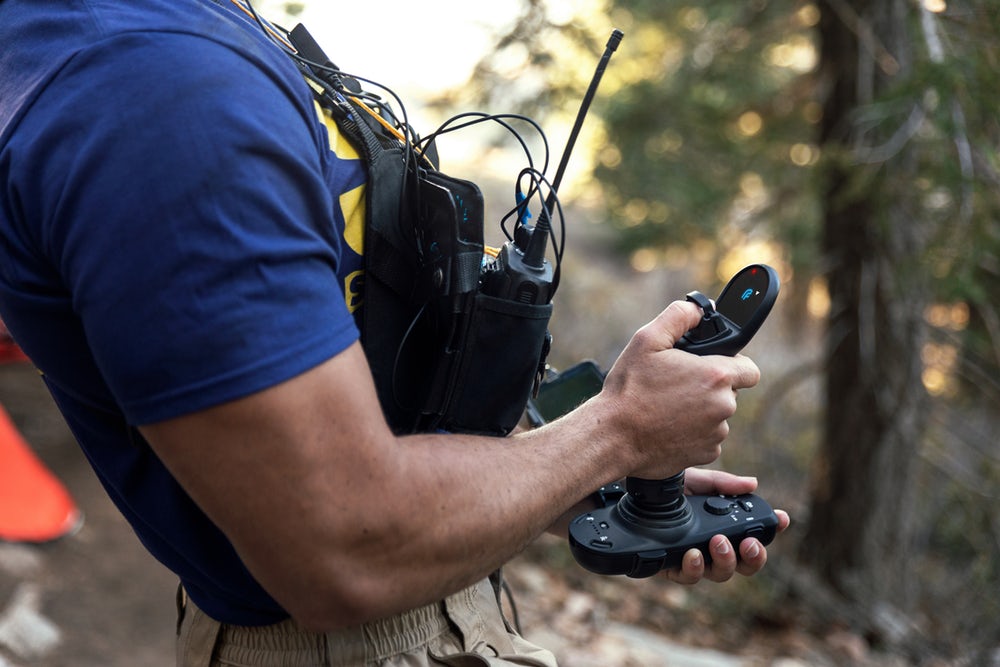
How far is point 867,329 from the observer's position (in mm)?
5137

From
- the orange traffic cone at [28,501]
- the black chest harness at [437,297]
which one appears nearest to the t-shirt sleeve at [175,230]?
the black chest harness at [437,297]

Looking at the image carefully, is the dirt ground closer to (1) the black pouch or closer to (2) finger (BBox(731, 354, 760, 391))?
(1) the black pouch

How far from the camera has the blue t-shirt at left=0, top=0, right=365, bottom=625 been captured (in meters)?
0.99

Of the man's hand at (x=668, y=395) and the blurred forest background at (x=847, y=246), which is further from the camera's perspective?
the blurred forest background at (x=847, y=246)

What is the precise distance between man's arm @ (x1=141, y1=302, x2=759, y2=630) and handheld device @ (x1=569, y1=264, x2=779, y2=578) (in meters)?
0.06

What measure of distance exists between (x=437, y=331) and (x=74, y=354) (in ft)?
1.76

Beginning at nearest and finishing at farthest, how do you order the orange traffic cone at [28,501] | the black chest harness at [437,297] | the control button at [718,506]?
the black chest harness at [437,297]
the control button at [718,506]
the orange traffic cone at [28,501]

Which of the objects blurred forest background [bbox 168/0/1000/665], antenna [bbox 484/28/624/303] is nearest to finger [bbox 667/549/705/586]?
antenna [bbox 484/28/624/303]

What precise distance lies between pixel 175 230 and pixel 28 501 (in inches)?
183

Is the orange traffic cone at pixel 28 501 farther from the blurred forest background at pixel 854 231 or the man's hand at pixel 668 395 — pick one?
the man's hand at pixel 668 395

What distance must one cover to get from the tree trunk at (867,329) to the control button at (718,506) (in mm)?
3285

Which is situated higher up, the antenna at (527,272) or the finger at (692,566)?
the antenna at (527,272)

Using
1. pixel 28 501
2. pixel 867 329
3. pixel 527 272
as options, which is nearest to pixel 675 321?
pixel 527 272

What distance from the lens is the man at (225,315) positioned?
0.99m
